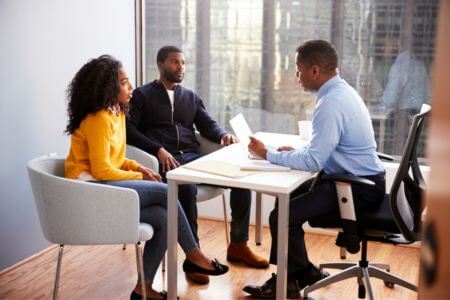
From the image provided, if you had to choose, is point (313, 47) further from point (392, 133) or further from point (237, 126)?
point (392, 133)

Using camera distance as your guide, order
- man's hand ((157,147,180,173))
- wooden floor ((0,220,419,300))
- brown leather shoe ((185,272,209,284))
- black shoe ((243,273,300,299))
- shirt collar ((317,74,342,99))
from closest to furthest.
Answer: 1. shirt collar ((317,74,342,99))
2. black shoe ((243,273,300,299))
3. wooden floor ((0,220,419,300))
4. brown leather shoe ((185,272,209,284))
5. man's hand ((157,147,180,173))

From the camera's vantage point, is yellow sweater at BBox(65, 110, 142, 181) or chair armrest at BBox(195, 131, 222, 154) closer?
yellow sweater at BBox(65, 110, 142, 181)

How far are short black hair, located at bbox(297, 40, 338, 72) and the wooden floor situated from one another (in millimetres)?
1102

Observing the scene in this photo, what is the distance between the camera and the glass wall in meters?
3.77

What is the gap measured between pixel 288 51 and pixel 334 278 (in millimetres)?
1716

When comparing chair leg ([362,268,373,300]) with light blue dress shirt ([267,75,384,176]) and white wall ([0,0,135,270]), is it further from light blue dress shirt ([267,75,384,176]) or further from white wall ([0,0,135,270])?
white wall ([0,0,135,270])

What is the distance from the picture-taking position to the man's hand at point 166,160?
324 cm

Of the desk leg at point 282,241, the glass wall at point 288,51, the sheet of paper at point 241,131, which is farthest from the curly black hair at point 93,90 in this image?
the glass wall at point 288,51

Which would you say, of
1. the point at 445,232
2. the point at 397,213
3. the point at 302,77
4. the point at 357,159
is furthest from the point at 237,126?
the point at 445,232

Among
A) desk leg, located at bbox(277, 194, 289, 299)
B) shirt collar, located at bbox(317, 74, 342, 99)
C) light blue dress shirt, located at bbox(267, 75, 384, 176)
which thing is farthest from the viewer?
shirt collar, located at bbox(317, 74, 342, 99)

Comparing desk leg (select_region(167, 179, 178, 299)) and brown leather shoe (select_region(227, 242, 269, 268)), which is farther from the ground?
desk leg (select_region(167, 179, 178, 299))

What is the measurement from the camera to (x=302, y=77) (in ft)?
9.16

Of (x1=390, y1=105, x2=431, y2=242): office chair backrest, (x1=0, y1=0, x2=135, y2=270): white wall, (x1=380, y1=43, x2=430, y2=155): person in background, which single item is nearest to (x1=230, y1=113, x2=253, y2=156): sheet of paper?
(x1=390, y1=105, x2=431, y2=242): office chair backrest

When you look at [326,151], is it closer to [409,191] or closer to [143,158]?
[409,191]
